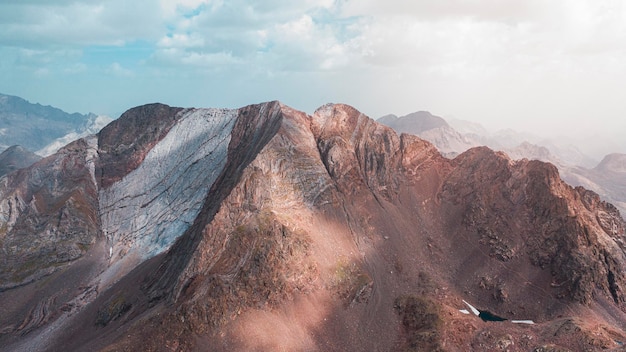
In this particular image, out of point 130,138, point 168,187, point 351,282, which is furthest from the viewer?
point 130,138

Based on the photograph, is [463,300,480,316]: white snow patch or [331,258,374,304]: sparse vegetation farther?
[463,300,480,316]: white snow patch

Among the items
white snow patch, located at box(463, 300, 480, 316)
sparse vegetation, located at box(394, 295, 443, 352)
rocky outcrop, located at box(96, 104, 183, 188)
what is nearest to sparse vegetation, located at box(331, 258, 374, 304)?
A: sparse vegetation, located at box(394, 295, 443, 352)

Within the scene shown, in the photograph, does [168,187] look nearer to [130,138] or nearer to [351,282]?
[130,138]

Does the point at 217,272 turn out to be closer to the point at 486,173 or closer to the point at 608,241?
the point at 486,173

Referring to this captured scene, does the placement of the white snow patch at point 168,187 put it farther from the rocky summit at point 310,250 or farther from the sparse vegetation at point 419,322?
the sparse vegetation at point 419,322

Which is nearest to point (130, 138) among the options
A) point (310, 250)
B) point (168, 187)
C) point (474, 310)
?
point (168, 187)

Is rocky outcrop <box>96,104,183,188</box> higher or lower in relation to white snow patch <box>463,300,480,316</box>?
higher

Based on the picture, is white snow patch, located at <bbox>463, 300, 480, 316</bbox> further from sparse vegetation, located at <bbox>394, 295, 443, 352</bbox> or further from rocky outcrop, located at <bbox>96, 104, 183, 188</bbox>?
rocky outcrop, located at <bbox>96, 104, 183, 188</bbox>

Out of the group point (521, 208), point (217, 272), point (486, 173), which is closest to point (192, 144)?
point (217, 272)
